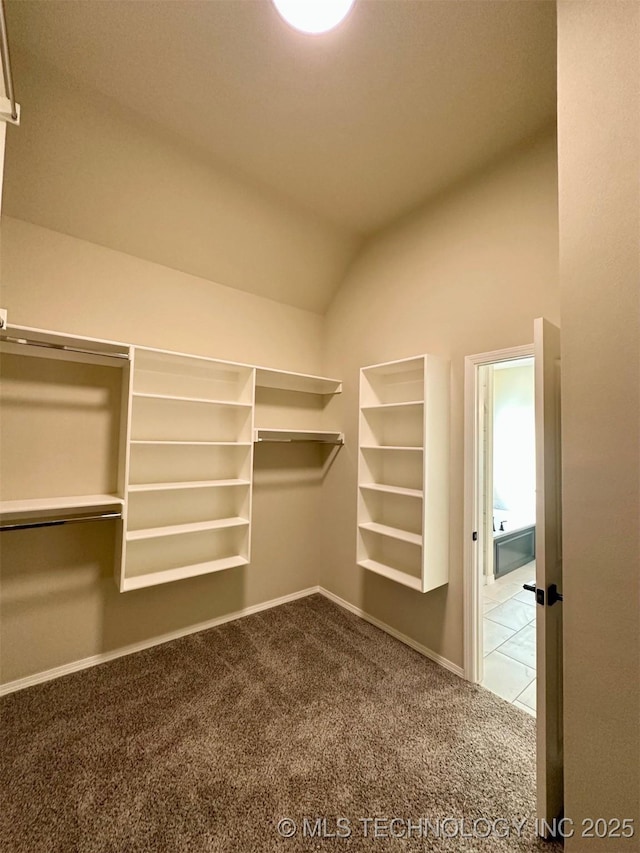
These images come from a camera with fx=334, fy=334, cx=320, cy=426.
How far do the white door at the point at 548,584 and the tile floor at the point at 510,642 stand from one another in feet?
2.60

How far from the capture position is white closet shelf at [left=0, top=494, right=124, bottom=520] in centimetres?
190

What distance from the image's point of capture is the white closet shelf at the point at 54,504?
1.90 m

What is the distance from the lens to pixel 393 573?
2.56 metres

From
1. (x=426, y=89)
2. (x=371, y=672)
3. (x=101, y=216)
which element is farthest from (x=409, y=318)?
(x=371, y=672)

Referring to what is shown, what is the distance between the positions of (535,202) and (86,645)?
13.5ft

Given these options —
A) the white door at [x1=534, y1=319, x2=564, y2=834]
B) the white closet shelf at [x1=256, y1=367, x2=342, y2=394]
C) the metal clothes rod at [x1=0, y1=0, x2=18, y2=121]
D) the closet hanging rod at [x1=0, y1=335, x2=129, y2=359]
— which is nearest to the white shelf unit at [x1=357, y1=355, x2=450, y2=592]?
the white closet shelf at [x1=256, y1=367, x2=342, y2=394]

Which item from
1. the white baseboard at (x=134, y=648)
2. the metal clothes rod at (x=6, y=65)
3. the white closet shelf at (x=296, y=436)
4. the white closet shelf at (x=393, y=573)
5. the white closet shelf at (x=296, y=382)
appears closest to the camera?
the metal clothes rod at (x=6, y=65)

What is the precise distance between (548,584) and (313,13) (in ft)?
8.17

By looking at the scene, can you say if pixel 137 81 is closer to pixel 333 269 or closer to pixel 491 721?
→ pixel 333 269

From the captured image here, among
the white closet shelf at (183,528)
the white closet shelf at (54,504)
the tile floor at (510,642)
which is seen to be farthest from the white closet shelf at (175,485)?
the tile floor at (510,642)

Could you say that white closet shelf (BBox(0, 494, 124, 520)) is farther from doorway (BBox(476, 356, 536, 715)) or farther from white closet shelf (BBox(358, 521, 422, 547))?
doorway (BBox(476, 356, 536, 715))

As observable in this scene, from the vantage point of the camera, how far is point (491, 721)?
6.24ft

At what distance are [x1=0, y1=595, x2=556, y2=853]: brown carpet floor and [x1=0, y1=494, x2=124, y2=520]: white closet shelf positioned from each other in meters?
1.14

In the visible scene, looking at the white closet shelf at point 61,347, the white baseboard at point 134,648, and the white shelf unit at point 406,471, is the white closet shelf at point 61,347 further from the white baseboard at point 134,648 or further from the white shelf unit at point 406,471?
the white baseboard at point 134,648
